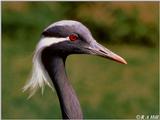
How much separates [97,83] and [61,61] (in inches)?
90.6

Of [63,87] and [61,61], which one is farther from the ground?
[61,61]

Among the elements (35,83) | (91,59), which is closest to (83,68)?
(91,59)

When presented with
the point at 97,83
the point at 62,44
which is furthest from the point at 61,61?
the point at 97,83

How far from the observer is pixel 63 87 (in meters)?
2.90

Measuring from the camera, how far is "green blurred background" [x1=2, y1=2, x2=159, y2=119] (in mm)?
4977

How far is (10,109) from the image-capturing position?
191 inches

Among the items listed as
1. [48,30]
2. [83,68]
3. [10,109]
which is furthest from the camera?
[83,68]

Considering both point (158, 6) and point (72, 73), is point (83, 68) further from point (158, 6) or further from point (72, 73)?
point (158, 6)

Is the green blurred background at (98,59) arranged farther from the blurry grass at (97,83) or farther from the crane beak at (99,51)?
the crane beak at (99,51)

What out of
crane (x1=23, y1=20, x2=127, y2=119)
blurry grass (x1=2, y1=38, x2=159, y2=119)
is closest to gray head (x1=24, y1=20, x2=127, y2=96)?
crane (x1=23, y1=20, x2=127, y2=119)

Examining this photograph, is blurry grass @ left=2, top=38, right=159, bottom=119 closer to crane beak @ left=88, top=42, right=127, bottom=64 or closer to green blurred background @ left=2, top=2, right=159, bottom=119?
green blurred background @ left=2, top=2, right=159, bottom=119

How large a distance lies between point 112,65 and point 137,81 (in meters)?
0.25

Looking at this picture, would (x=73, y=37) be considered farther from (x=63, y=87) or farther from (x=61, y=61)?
(x=63, y=87)

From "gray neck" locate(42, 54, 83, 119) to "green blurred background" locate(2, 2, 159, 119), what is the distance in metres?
1.90
